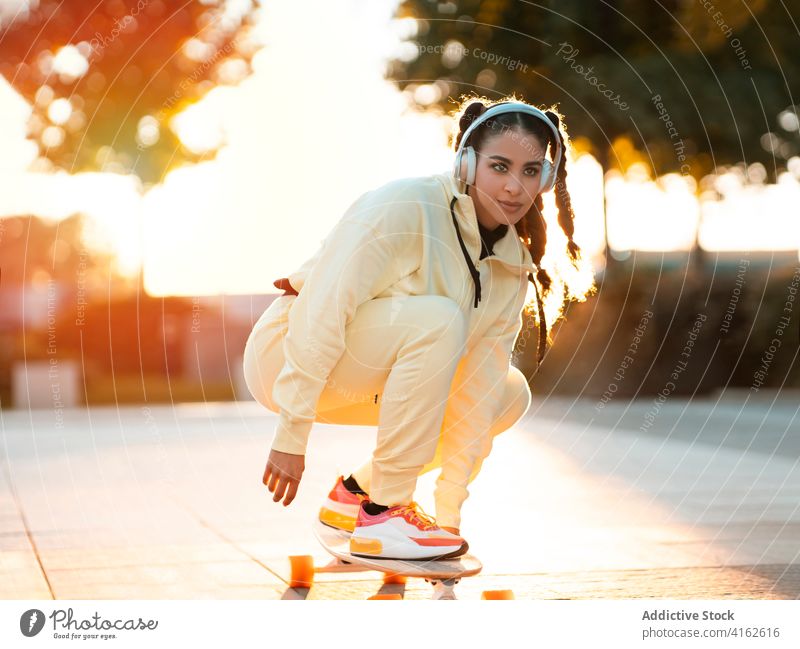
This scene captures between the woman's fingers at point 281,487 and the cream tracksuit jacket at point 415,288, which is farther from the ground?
the cream tracksuit jacket at point 415,288

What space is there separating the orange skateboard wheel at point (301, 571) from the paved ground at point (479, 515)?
0.14 feet

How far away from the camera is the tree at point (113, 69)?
9.30 meters

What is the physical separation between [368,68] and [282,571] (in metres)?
2.48

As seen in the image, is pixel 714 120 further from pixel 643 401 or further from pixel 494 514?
pixel 494 514

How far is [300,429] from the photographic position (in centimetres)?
284

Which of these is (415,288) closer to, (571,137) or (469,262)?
(469,262)

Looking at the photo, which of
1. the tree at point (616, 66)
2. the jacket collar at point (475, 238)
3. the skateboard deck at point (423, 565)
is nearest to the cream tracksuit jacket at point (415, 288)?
the jacket collar at point (475, 238)

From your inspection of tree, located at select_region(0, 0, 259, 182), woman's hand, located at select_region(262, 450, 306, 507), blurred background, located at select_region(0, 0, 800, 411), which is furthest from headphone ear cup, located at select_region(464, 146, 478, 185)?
tree, located at select_region(0, 0, 259, 182)

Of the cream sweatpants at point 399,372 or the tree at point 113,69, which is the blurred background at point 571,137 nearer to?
the tree at point 113,69

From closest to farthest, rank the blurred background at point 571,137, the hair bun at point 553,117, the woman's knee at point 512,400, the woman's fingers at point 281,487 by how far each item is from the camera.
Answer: the woman's fingers at point 281,487
the hair bun at point 553,117
the woman's knee at point 512,400
the blurred background at point 571,137

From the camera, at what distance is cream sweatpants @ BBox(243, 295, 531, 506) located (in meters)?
2.98

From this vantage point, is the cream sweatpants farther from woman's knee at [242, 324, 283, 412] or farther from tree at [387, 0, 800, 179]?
tree at [387, 0, 800, 179]

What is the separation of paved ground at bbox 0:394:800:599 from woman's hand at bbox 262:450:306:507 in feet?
1.14

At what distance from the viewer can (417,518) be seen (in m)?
3.00
